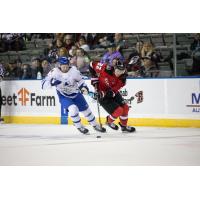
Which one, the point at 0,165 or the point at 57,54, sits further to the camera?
the point at 57,54

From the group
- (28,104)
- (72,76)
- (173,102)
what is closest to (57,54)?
(72,76)

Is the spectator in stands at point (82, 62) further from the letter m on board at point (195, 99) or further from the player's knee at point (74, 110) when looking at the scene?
the letter m on board at point (195, 99)

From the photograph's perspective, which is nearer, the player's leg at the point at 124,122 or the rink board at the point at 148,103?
the player's leg at the point at 124,122

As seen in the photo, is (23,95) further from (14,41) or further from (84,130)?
(84,130)

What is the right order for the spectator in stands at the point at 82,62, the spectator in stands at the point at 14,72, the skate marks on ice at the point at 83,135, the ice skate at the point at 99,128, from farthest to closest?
the spectator in stands at the point at 14,72
the spectator in stands at the point at 82,62
the ice skate at the point at 99,128
the skate marks on ice at the point at 83,135

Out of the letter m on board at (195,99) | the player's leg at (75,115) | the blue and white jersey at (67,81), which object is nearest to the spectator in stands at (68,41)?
the blue and white jersey at (67,81)

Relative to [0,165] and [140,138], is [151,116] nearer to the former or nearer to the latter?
[140,138]

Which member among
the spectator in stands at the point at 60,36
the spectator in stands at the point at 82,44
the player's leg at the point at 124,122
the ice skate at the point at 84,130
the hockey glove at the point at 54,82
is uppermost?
the spectator in stands at the point at 60,36

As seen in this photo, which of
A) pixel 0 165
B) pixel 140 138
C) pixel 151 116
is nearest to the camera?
pixel 0 165

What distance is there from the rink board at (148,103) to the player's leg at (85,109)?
0.17 feet

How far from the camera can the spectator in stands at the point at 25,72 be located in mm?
8391

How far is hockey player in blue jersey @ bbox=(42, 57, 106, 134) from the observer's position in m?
7.59
